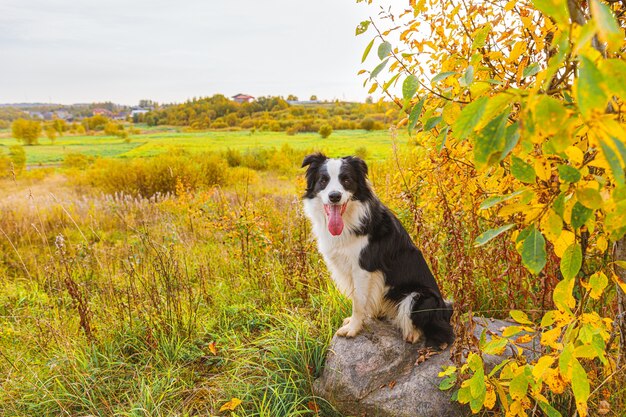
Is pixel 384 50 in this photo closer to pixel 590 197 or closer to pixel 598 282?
pixel 590 197

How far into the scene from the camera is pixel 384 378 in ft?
8.61

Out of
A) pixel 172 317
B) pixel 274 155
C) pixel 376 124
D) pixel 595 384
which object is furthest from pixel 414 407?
pixel 376 124

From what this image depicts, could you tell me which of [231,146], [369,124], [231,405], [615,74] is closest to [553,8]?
[615,74]

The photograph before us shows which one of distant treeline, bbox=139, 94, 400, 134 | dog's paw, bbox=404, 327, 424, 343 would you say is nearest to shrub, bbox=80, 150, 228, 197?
dog's paw, bbox=404, 327, 424, 343

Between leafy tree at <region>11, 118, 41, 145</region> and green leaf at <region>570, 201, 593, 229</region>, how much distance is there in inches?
2127

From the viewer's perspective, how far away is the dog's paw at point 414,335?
2.81 meters

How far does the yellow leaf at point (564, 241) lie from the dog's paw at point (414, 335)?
1758mm

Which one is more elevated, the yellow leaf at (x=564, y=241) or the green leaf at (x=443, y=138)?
the green leaf at (x=443, y=138)

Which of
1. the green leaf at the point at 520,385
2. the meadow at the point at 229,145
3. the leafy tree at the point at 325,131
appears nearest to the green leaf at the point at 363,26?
the green leaf at the point at 520,385

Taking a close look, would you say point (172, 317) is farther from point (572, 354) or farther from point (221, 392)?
point (572, 354)

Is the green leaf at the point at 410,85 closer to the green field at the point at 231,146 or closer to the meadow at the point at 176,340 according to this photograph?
the meadow at the point at 176,340

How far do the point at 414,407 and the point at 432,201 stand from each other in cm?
138

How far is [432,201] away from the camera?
9.56 ft

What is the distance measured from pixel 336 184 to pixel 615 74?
244 centimetres
